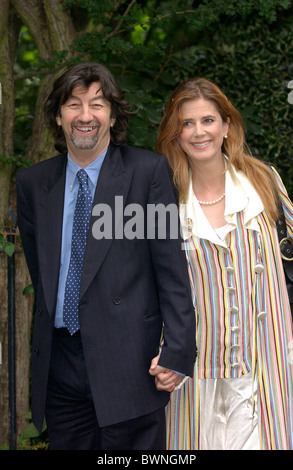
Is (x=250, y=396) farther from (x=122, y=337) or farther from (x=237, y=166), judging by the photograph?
(x=237, y=166)

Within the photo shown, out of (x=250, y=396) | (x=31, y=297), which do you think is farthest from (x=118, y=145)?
(x=31, y=297)

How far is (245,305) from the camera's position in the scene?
8.82ft

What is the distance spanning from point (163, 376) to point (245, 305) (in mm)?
509

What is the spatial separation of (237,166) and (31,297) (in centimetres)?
175

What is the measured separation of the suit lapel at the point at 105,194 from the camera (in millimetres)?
2426

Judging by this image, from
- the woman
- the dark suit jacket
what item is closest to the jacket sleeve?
the dark suit jacket

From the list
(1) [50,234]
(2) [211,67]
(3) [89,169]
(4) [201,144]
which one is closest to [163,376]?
(1) [50,234]

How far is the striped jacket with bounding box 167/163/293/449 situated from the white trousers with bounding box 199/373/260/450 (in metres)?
0.04

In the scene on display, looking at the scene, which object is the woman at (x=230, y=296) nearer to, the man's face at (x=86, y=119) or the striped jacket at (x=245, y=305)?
the striped jacket at (x=245, y=305)

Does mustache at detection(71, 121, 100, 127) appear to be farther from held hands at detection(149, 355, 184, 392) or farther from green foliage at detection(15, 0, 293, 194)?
green foliage at detection(15, 0, 293, 194)

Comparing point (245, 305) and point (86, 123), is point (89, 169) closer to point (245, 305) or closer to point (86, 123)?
point (86, 123)

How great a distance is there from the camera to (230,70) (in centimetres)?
481

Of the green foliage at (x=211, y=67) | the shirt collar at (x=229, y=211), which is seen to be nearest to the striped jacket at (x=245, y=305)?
the shirt collar at (x=229, y=211)

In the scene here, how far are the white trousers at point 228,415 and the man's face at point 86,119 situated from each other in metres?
1.18
